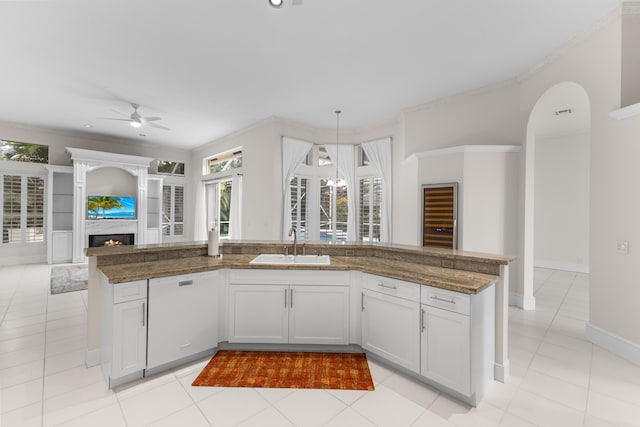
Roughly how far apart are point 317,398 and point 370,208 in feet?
15.2

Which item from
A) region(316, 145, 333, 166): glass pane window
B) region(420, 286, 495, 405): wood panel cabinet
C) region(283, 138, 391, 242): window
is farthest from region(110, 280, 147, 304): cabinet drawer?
region(316, 145, 333, 166): glass pane window

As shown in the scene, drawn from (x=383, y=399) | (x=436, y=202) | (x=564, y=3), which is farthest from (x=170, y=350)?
(x=564, y=3)

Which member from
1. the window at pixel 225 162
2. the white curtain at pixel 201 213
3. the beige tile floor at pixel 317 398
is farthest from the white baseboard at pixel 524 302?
the white curtain at pixel 201 213

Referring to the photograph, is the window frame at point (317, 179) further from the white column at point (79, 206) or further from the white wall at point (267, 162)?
the white column at point (79, 206)

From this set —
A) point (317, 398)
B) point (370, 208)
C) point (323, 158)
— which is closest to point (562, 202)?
point (370, 208)

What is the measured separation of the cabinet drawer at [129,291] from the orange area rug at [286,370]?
32.2 inches

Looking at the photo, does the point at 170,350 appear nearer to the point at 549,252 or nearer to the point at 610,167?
the point at 610,167

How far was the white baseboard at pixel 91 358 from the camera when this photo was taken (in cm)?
243

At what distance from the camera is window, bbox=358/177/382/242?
244 inches

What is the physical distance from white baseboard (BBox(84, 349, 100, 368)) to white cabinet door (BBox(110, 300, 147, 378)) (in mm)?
557

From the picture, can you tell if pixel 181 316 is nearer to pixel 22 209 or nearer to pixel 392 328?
pixel 392 328

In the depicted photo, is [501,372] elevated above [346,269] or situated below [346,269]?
below

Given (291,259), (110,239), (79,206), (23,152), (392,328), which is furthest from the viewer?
(110,239)

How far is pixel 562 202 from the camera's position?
6602mm
